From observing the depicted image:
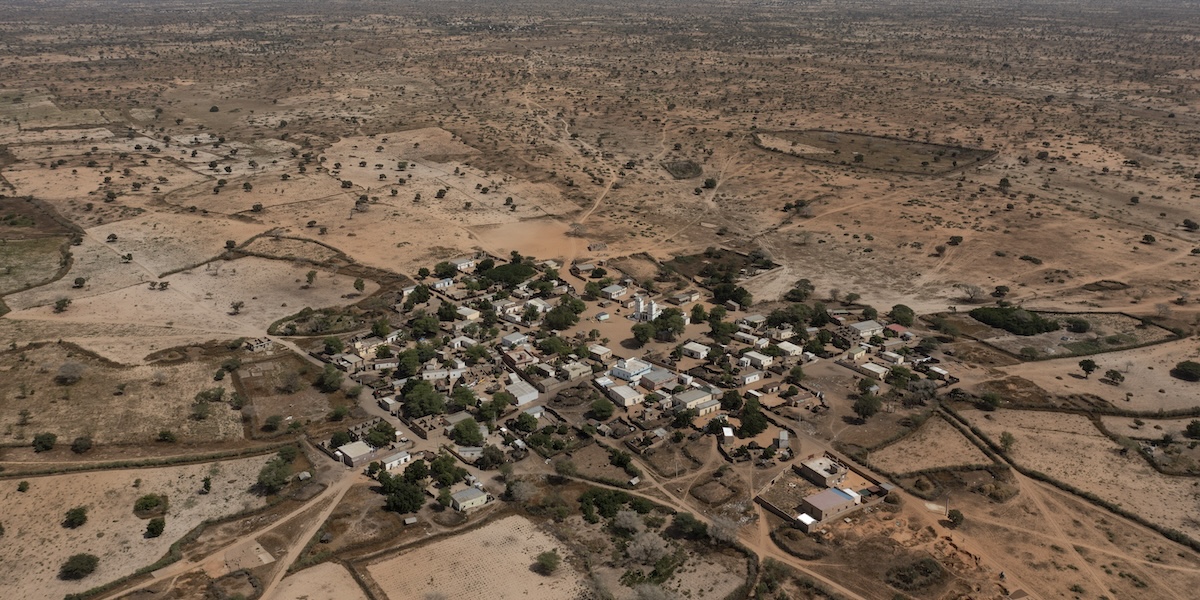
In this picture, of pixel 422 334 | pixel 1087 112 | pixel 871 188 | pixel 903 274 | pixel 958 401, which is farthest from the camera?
pixel 1087 112

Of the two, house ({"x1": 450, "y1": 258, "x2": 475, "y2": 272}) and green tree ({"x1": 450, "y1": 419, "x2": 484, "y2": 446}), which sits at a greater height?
house ({"x1": 450, "y1": 258, "x2": 475, "y2": 272})

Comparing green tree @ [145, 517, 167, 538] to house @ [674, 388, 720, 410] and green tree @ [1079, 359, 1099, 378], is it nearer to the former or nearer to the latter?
house @ [674, 388, 720, 410]

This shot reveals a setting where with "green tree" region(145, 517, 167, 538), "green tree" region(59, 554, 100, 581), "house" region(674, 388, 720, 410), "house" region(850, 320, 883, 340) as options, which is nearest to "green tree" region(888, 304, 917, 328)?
"house" region(850, 320, 883, 340)

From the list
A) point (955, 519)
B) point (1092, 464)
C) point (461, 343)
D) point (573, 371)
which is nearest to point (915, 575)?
point (955, 519)

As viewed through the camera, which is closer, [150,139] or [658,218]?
[658,218]

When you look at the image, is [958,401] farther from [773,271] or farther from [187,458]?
[187,458]

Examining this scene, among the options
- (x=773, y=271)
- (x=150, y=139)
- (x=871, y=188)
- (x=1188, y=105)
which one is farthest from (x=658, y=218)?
(x=1188, y=105)

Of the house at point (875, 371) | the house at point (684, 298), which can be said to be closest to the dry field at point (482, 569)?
the house at point (875, 371)
